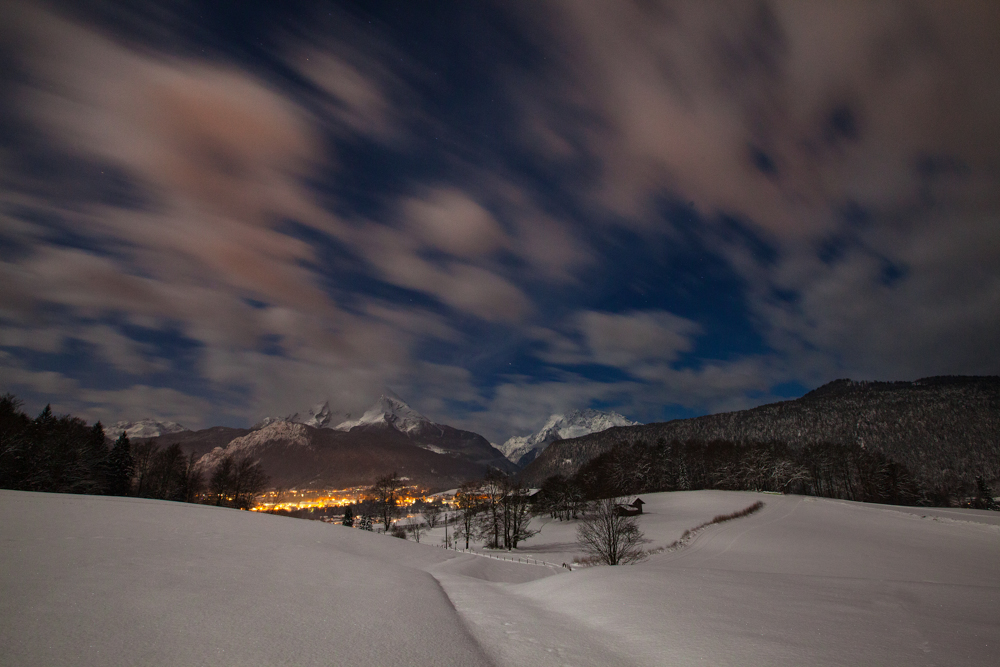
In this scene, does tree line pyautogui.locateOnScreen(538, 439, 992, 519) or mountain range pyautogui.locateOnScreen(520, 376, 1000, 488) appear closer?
tree line pyautogui.locateOnScreen(538, 439, 992, 519)

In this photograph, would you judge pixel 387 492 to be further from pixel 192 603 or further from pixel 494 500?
pixel 192 603

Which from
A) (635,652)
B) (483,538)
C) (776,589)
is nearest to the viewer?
(635,652)

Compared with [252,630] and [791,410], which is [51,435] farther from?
[791,410]

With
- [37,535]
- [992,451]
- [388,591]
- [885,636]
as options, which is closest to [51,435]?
[37,535]

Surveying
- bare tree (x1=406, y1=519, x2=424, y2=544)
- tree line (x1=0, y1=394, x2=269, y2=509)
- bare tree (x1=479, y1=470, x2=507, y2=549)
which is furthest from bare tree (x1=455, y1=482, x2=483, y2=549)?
tree line (x1=0, y1=394, x2=269, y2=509)

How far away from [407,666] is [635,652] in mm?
4408

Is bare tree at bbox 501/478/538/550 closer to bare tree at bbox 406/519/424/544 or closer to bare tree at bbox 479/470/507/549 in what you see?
bare tree at bbox 479/470/507/549

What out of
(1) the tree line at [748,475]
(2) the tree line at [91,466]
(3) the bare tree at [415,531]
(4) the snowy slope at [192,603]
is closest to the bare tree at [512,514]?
(3) the bare tree at [415,531]

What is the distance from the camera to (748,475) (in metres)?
94.6

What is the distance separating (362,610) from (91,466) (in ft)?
198

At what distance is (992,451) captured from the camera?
5305 inches

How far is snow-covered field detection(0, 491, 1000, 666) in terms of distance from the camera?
5320 millimetres

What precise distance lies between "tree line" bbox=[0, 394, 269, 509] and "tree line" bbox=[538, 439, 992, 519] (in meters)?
54.3

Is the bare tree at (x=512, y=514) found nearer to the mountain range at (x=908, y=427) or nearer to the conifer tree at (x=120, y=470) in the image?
the conifer tree at (x=120, y=470)
